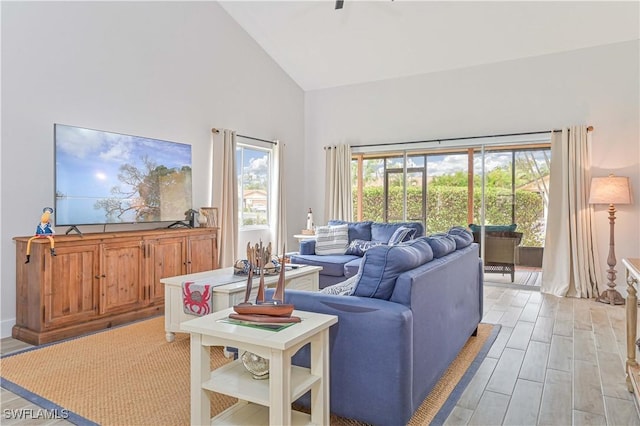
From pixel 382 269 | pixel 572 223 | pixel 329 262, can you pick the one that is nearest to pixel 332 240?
pixel 329 262

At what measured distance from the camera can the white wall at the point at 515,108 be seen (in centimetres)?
508

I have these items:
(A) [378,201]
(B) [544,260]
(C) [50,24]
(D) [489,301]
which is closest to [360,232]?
(A) [378,201]

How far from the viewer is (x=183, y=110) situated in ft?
17.1

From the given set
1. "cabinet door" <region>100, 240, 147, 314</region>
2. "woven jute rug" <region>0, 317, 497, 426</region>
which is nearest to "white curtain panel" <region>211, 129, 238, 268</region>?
"cabinet door" <region>100, 240, 147, 314</region>

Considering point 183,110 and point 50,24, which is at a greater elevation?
point 50,24

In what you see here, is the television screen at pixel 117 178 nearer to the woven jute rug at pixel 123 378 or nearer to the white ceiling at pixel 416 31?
the woven jute rug at pixel 123 378

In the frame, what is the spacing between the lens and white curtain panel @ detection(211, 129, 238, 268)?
5594 millimetres

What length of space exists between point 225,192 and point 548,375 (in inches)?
169

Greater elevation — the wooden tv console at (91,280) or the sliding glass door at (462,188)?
the sliding glass door at (462,188)

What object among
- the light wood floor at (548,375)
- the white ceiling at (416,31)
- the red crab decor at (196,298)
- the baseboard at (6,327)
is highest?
the white ceiling at (416,31)

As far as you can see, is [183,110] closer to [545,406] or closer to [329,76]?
[329,76]

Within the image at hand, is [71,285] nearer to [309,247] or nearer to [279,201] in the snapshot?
[309,247]

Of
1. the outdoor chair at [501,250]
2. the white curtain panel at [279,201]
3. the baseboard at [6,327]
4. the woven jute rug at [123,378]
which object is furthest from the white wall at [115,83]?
the outdoor chair at [501,250]

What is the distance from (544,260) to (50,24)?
6.23 m
